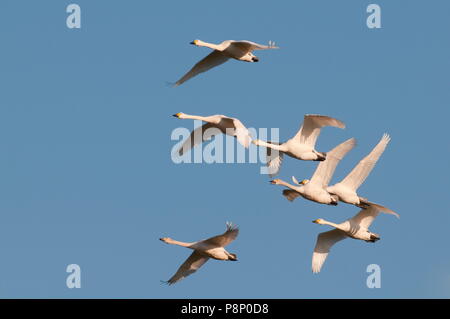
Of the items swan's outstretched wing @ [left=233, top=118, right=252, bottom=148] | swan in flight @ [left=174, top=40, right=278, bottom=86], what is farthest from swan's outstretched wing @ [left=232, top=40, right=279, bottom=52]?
swan's outstretched wing @ [left=233, top=118, right=252, bottom=148]

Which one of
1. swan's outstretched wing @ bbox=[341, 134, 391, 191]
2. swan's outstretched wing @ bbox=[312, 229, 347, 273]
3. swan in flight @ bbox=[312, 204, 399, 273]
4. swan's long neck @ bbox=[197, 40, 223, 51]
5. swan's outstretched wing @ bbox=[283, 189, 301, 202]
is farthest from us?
swan's outstretched wing @ bbox=[283, 189, 301, 202]

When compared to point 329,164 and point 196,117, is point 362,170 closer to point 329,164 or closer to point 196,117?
point 329,164

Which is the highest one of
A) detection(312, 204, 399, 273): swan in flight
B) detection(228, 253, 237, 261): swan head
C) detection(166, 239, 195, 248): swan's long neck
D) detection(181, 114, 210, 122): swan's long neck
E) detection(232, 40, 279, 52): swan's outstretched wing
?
detection(232, 40, 279, 52): swan's outstretched wing

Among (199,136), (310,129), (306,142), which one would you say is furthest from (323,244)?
(199,136)

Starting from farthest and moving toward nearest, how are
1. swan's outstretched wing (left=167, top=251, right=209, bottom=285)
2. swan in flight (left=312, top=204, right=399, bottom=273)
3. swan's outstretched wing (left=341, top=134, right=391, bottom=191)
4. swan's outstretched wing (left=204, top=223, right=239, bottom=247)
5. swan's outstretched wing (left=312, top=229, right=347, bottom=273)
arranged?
1. swan's outstretched wing (left=312, top=229, right=347, bottom=273)
2. swan in flight (left=312, top=204, right=399, bottom=273)
3. swan's outstretched wing (left=341, top=134, right=391, bottom=191)
4. swan's outstretched wing (left=167, top=251, right=209, bottom=285)
5. swan's outstretched wing (left=204, top=223, right=239, bottom=247)

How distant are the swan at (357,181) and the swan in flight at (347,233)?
0.50 metres

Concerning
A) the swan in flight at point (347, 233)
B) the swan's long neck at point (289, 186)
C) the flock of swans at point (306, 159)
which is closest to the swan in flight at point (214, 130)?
the flock of swans at point (306, 159)

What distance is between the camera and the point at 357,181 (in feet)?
172

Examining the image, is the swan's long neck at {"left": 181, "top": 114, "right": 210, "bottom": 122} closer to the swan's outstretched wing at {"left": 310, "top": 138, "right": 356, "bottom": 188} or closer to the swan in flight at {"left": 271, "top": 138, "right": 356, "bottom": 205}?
the swan in flight at {"left": 271, "top": 138, "right": 356, "bottom": 205}

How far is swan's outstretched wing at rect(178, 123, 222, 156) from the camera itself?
53250mm
